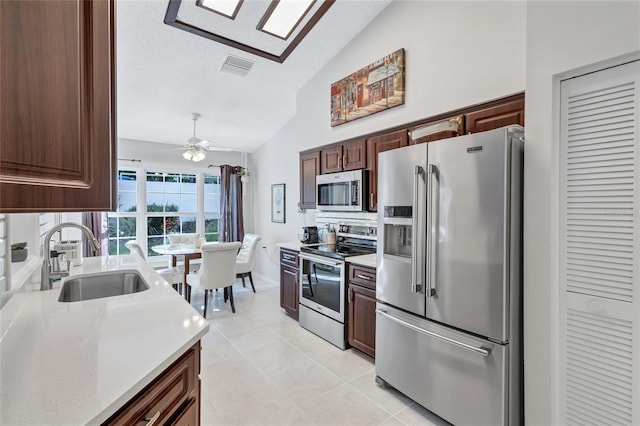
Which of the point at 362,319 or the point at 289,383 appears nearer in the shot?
the point at 289,383

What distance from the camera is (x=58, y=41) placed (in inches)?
23.9

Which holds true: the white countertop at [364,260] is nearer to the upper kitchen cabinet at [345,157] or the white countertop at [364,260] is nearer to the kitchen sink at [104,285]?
the upper kitchen cabinet at [345,157]

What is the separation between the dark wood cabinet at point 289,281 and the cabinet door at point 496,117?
224cm

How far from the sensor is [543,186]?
5.05 feet

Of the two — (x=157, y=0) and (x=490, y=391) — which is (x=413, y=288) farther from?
(x=157, y=0)

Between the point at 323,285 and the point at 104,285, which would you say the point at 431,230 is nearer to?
the point at 323,285

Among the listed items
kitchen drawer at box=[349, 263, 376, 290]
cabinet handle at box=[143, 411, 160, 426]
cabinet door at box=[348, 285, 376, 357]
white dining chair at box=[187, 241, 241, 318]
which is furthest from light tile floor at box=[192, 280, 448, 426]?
cabinet handle at box=[143, 411, 160, 426]

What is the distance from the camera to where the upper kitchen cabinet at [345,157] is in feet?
10.3

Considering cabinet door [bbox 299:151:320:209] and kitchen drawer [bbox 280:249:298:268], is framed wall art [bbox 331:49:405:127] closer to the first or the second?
cabinet door [bbox 299:151:320:209]

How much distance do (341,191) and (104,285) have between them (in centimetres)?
224

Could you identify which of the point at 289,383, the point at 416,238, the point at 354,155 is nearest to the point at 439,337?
the point at 416,238

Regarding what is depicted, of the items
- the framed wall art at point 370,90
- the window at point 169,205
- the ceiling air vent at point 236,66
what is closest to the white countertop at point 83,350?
the framed wall art at point 370,90

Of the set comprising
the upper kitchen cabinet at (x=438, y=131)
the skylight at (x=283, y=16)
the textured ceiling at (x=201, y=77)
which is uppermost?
the skylight at (x=283, y=16)

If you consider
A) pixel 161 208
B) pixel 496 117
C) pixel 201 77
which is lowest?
pixel 161 208
